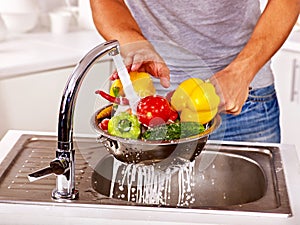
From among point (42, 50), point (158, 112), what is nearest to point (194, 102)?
point (158, 112)

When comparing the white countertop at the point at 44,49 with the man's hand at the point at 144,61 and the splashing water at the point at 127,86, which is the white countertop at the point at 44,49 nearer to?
Answer: the man's hand at the point at 144,61

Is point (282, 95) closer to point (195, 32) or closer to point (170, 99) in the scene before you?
point (195, 32)

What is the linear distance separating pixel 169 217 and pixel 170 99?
0.24m

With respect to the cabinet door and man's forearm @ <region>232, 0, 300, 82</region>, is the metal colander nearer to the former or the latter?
man's forearm @ <region>232, 0, 300, 82</region>

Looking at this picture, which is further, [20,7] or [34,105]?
[20,7]

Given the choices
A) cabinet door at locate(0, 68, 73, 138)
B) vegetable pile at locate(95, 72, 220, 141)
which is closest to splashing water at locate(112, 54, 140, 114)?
vegetable pile at locate(95, 72, 220, 141)

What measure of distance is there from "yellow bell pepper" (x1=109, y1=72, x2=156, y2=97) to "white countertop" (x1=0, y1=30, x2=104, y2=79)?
3.24ft

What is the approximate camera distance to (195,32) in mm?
1873

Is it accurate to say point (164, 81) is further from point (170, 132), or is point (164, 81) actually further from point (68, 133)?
point (68, 133)

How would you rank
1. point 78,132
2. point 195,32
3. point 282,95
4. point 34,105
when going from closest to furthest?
point 78,132
point 195,32
point 34,105
point 282,95

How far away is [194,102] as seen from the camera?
1294 millimetres

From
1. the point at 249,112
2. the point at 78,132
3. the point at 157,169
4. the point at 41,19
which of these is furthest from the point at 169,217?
the point at 41,19

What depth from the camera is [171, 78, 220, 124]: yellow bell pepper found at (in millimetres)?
1295

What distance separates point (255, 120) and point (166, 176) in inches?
19.5
